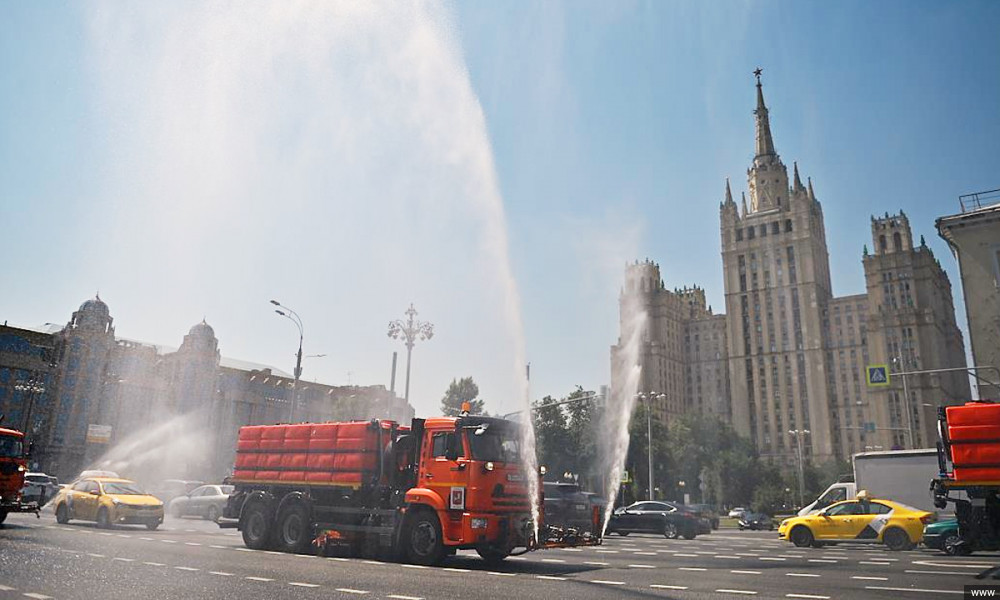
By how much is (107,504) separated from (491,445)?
49.0 feet

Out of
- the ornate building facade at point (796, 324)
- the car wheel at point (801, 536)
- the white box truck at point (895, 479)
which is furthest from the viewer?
the ornate building facade at point (796, 324)

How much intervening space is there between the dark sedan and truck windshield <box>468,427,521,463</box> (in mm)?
16433

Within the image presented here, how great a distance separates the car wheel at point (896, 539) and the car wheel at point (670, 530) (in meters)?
8.88

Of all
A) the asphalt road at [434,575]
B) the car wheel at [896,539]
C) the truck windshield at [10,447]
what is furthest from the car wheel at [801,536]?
the truck windshield at [10,447]

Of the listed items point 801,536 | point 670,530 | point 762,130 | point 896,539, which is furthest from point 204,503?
point 762,130

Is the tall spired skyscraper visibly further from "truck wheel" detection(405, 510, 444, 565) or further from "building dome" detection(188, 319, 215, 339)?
"truck wheel" detection(405, 510, 444, 565)

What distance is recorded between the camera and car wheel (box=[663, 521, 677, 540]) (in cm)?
2710

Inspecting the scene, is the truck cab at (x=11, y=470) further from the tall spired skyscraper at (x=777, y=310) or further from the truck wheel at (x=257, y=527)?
the tall spired skyscraper at (x=777, y=310)

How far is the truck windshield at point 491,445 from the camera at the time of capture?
1333 centimetres

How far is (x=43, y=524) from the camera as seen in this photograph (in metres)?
19.9

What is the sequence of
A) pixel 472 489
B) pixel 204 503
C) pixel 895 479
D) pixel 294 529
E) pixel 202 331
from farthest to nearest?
pixel 202 331 → pixel 204 503 → pixel 895 479 → pixel 294 529 → pixel 472 489

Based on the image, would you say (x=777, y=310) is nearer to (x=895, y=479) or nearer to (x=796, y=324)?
(x=796, y=324)

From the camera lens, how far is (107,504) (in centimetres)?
2050

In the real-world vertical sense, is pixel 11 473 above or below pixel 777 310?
below
